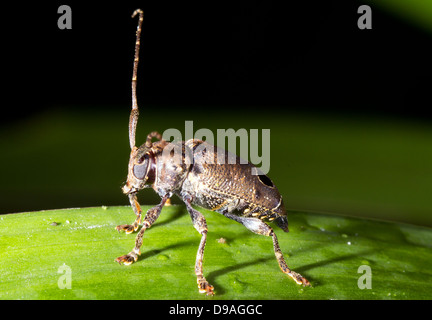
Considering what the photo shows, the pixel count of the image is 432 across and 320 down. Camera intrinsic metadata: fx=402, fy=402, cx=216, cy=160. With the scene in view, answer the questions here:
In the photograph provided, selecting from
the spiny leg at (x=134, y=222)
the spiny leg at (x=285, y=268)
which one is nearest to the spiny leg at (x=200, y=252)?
the spiny leg at (x=134, y=222)

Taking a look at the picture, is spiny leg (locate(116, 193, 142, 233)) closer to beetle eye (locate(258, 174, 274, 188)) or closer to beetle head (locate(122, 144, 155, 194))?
beetle head (locate(122, 144, 155, 194))

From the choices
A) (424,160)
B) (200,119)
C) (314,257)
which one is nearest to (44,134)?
(200,119)

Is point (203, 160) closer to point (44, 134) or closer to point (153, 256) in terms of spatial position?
point (153, 256)

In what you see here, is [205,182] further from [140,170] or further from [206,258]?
[206,258]

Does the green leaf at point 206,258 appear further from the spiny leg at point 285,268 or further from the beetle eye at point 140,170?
the beetle eye at point 140,170

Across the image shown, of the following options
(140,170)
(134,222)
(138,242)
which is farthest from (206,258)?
(140,170)

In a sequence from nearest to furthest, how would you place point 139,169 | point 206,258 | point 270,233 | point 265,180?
point 206,258 < point 270,233 < point 139,169 < point 265,180

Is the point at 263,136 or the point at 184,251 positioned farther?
the point at 263,136

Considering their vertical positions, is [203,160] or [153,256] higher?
[203,160]
